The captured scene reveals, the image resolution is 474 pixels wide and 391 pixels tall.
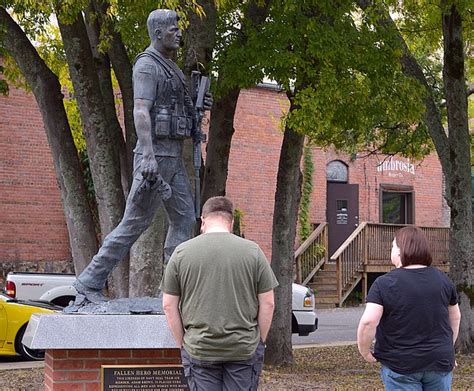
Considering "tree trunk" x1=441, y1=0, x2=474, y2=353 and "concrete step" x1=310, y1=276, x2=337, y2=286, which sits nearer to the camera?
"tree trunk" x1=441, y1=0, x2=474, y2=353

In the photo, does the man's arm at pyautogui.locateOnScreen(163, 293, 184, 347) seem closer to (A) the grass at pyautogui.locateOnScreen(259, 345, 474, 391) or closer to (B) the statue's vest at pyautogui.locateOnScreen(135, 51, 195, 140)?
(B) the statue's vest at pyautogui.locateOnScreen(135, 51, 195, 140)

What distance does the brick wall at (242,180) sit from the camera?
2427 centimetres

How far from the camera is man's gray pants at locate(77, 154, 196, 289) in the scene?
7.98 meters

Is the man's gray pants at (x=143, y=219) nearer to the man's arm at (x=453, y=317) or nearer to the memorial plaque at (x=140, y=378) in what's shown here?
the memorial plaque at (x=140, y=378)

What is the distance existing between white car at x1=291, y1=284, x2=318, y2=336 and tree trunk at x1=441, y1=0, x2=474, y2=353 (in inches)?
108

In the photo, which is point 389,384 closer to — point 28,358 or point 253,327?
point 253,327

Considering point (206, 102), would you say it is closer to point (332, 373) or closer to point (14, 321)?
point (332, 373)

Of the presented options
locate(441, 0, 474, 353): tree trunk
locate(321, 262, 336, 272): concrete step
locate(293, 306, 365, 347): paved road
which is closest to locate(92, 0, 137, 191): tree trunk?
locate(441, 0, 474, 353): tree trunk

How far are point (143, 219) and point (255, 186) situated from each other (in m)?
21.9

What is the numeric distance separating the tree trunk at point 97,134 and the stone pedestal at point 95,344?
4.01 metres

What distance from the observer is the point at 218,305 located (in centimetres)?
552

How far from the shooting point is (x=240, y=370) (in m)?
5.64

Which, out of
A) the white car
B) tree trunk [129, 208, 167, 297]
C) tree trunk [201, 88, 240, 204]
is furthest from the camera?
the white car

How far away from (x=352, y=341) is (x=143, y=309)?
11846 millimetres
